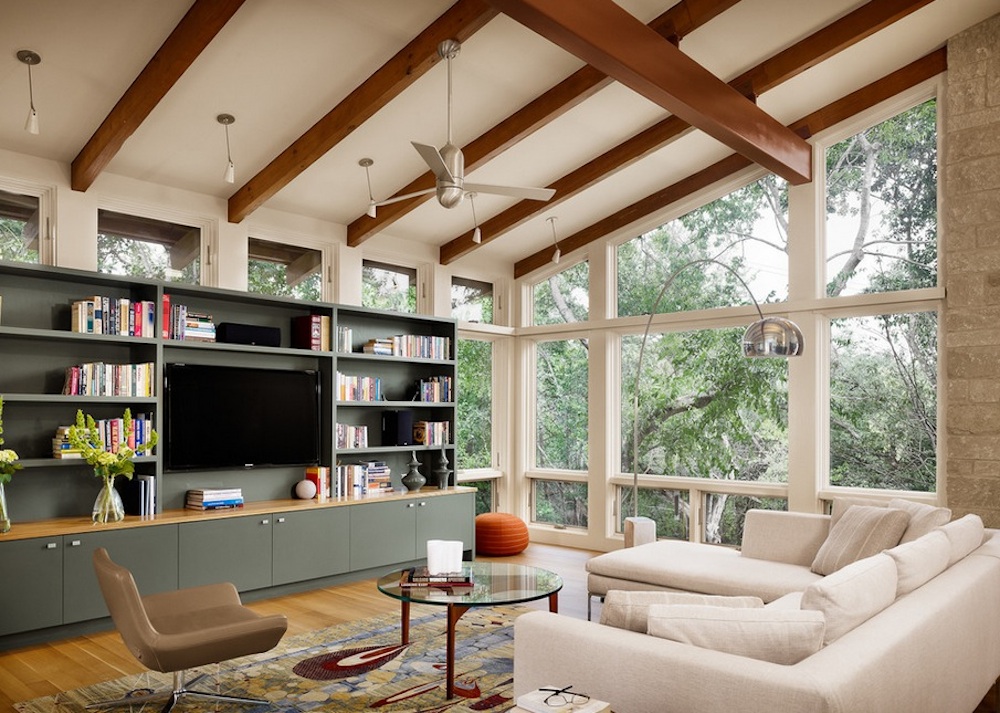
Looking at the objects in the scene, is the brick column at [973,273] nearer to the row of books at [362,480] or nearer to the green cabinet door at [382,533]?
the green cabinet door at [382,533]

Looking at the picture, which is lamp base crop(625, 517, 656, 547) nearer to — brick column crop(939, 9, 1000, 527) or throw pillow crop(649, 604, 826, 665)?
brick column crop(939, 9, 1000, 527)

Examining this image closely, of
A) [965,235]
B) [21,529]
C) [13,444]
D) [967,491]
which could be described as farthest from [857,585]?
[13,444]

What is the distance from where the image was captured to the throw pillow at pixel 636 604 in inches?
102

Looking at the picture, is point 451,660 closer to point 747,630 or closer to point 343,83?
point 747,630

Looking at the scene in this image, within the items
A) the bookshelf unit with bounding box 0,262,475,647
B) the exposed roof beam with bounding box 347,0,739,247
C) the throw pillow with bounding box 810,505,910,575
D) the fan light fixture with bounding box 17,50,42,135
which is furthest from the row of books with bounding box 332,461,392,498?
the throw pillow with bounding box 810,505,910,575

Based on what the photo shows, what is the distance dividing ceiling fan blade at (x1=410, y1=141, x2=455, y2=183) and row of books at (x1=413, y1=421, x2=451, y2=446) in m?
3.34

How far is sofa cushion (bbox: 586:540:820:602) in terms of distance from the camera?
444 centimetres

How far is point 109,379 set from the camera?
204 inches

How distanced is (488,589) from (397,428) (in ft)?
9.89

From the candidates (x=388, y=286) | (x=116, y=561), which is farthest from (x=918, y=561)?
(x=388, y=286)

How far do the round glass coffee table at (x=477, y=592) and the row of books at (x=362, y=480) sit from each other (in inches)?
80.2

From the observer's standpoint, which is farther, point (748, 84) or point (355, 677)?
point (748, 84)

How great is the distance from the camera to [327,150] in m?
5.33

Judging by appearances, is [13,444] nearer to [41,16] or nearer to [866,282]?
[41,16]
